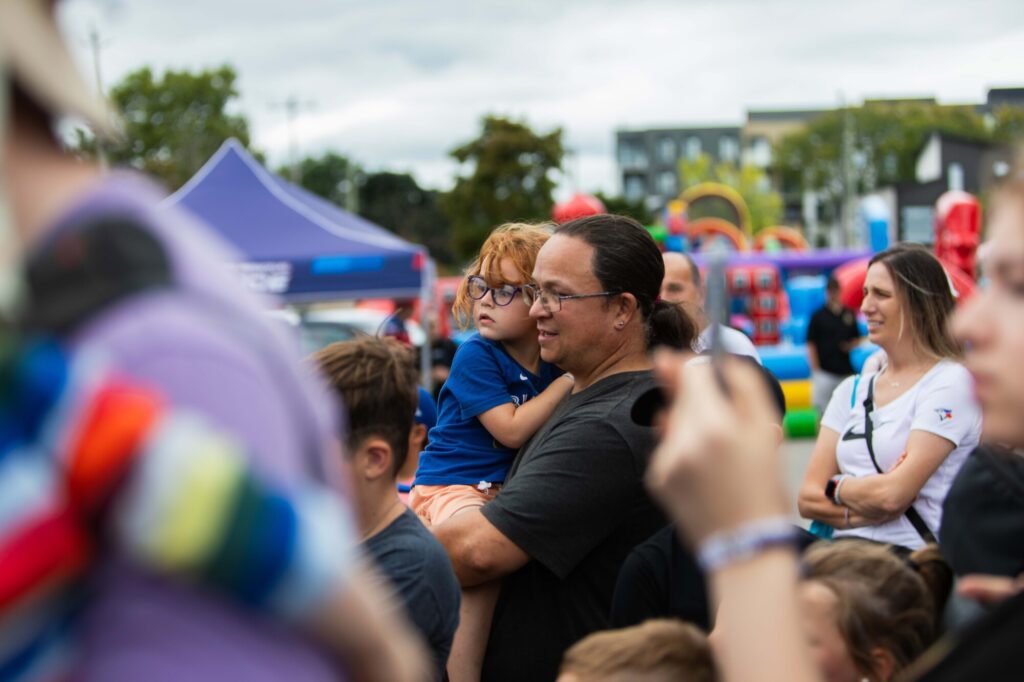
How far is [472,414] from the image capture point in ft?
10.6

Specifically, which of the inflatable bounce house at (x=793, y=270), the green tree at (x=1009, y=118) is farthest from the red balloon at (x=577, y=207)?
the green tree at (x=1009, y=118)

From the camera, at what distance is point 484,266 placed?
3490mm

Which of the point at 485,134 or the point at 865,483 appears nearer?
the point at 865,483

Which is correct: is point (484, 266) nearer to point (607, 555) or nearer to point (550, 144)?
point (607, 555)

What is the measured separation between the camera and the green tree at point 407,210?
2758 inches

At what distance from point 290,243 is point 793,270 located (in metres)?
17.8

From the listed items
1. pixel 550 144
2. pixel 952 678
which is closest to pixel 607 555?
pixel 952 678

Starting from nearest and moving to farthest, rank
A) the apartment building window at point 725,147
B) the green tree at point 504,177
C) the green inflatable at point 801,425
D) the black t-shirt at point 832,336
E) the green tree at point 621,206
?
1. the black t-shirt at point 832,336
2. the green inflatable at point 801,425
3. the green tree at point 504,177
4. the green tree at point 621,206
5. the apartment building window at point 725,147

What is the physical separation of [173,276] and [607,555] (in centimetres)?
192

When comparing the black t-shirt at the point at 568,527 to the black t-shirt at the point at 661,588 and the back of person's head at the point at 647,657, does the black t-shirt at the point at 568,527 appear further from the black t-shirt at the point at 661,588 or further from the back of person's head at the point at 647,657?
the back of person's head at the point at 647,657

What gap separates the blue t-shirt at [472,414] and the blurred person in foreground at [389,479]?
2.94 ft

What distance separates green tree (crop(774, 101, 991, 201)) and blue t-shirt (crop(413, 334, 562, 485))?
69.1m

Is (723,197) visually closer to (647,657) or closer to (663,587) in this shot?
(663,587)

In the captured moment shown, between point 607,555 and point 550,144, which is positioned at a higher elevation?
point 550,144
